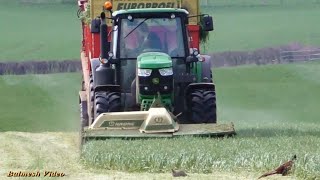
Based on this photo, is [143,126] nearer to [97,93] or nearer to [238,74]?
[97,93]

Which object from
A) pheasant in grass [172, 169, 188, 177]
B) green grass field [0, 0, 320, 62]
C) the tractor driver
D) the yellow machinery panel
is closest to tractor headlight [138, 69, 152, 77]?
the tractor driver

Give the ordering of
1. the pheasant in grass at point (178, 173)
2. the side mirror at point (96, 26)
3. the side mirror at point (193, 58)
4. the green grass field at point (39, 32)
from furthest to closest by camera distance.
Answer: the green grass field at point (39, 32)
the side mirror at point (96, 26)
the side mirror at point (193, 58)
the pheasant in grass at point (178, 173)

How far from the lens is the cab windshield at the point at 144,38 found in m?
15.6

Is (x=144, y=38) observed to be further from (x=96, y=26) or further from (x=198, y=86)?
(x=198, y=86)

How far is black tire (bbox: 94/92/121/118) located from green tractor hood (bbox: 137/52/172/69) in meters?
0.64

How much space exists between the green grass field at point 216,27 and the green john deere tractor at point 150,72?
20.2m

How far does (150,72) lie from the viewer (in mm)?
14930

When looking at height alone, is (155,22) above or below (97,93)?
above

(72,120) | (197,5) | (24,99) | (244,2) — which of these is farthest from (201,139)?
(244,2)

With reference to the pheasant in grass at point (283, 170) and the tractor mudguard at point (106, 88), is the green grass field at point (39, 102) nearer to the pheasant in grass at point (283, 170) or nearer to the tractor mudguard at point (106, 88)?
the tractor mudguard at point (106, 88)

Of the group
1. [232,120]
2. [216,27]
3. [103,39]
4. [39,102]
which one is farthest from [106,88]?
[216,27]

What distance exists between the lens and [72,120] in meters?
24.7

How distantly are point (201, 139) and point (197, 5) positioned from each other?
16.4ft

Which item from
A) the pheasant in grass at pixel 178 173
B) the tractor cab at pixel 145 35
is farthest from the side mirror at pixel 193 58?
the pheasant in grass at pixel 178 173
